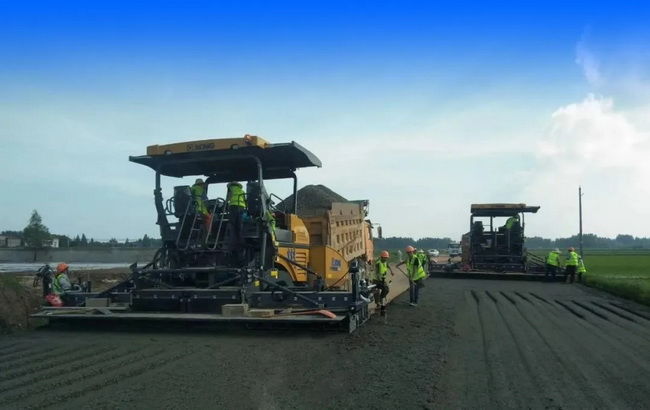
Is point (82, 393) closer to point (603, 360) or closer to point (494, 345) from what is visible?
point (494, 345)

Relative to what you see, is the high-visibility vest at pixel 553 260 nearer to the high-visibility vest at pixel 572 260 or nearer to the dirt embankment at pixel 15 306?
the high-visibility vest at pixel 572 260

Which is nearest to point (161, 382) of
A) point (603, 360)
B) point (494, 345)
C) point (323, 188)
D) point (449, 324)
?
point (494, 345)

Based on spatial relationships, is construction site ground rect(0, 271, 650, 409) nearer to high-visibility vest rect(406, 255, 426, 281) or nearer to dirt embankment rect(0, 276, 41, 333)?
dirt embankment rect(0, 276, 41, 333)

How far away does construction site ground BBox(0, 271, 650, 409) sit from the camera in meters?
4.99

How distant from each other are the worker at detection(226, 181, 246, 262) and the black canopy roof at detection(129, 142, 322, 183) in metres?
0.54

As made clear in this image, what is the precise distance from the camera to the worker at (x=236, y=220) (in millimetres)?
9016

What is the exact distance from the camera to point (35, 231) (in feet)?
222

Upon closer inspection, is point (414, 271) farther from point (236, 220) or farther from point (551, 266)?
point (551, 266)

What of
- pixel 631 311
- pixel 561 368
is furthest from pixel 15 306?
pixel 631 311

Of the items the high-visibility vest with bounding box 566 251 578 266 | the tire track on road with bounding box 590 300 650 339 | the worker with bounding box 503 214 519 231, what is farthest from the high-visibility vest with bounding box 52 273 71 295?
the worker with bounding box 503 214 519 231

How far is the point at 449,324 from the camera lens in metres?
10.1

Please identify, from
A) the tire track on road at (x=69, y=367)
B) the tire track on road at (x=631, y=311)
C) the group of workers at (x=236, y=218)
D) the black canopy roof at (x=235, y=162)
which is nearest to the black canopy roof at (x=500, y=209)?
the tire track on road at (x=631, y=311)

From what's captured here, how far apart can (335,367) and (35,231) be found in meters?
70.2

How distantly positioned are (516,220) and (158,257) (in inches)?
745
